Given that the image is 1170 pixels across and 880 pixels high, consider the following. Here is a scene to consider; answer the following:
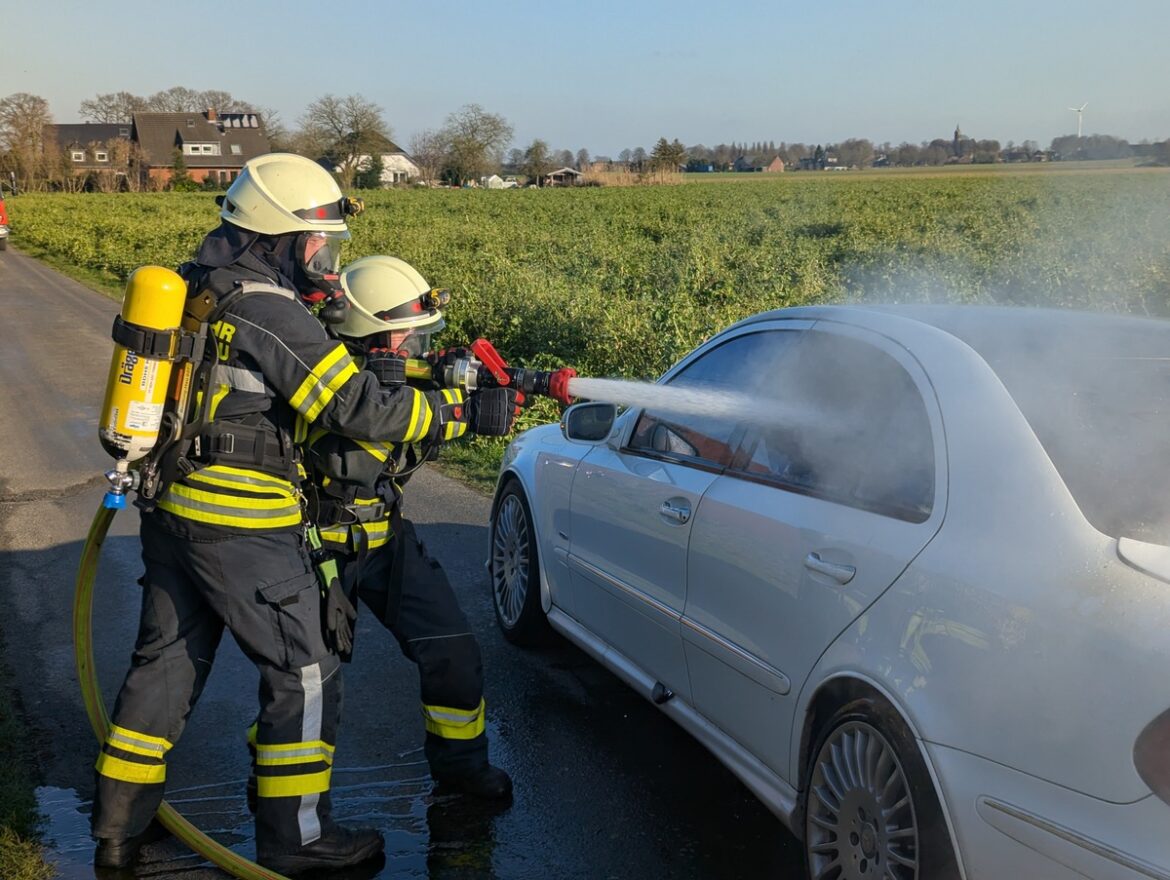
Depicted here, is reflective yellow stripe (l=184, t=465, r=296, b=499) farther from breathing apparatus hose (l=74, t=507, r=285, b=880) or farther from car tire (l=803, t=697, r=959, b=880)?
car tire (l=803, t=697, r=959, b=880)

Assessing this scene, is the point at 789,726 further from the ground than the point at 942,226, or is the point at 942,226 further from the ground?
the point at 942,226

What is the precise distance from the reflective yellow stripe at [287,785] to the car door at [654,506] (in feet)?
4.04

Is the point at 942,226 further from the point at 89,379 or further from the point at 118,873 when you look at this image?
the point at 118,873

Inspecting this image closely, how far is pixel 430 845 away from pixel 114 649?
2389 millimetres

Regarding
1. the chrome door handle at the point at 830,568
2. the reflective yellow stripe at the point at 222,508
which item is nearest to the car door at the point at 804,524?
the chrome door handle at the point at 830,568

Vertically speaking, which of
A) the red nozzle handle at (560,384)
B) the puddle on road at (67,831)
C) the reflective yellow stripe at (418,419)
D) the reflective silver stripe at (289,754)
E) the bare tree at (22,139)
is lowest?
the puddle on road at (67,831)

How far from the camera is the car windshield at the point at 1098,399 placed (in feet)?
8.65

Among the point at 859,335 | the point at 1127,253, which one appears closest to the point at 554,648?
the point at 859,335

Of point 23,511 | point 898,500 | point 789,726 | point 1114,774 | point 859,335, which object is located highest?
point 859,335

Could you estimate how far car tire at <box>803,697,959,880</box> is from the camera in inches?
105

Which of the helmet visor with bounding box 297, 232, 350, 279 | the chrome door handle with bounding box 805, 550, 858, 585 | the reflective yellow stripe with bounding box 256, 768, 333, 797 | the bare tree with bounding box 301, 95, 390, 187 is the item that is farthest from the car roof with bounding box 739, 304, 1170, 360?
the bare tree with bounding box 301, 95, 390, 187

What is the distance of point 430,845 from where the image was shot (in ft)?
12.3

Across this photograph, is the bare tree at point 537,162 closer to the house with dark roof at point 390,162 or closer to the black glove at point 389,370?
the house with dark roof at point 390,162

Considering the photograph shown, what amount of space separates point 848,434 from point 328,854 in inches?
78.7
